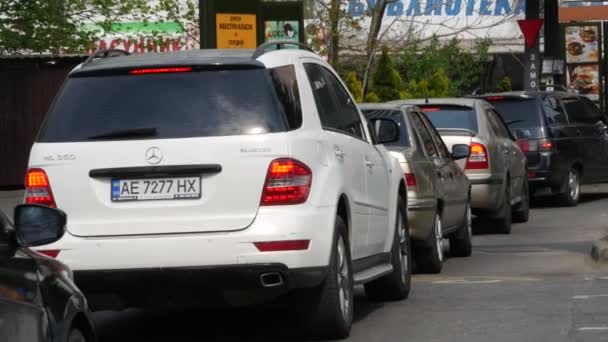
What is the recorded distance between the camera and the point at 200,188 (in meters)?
8.14

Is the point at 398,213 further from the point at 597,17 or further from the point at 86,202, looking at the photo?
the point at 597,17

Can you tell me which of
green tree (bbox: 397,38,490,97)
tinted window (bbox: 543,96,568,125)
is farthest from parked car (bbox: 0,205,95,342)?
green tree (bbox: 397,38,490,97)

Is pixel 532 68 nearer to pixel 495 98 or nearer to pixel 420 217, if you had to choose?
pixel 495 98

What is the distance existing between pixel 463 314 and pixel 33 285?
5180 millimetres

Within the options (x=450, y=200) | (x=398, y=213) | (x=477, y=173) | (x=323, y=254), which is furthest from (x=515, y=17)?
(x=323, y=254)

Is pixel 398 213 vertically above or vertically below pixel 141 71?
below

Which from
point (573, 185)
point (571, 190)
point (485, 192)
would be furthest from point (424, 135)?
point (573, 185)

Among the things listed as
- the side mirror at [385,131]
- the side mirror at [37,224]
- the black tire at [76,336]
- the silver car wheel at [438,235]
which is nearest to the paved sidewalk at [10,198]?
the silver car wheel at [438,235]

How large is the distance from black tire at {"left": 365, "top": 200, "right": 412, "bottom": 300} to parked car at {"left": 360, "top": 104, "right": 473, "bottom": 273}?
1029mm

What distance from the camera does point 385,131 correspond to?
10.8 metres

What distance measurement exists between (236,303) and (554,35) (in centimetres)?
2190

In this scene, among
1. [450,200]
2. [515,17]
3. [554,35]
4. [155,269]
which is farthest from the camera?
[515,17]

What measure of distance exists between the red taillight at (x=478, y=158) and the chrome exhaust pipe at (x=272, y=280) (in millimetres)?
9267

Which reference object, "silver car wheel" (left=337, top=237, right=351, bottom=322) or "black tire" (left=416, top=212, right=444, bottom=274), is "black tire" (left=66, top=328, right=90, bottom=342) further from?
"black tire" (left=416, top=212, right=444, bottom=274)
